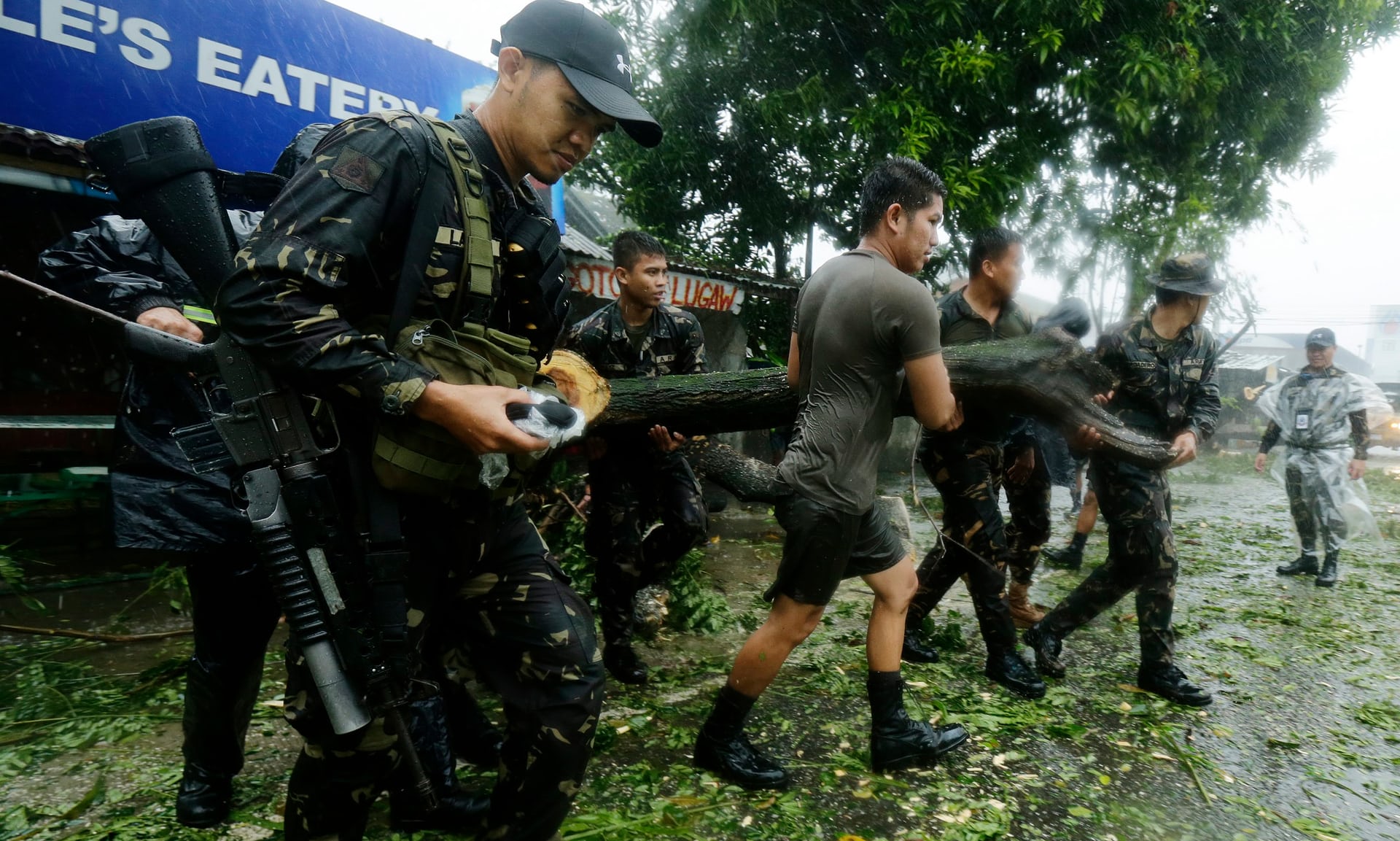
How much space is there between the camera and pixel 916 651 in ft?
13.9

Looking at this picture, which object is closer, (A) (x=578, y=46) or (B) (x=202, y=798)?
(A) (x=578, y=46)

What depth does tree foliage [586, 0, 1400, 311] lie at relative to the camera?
9.44 m

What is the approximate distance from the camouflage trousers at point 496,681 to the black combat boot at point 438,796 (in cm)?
63

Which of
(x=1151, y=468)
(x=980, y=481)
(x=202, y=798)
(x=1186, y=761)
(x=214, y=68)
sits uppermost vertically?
(x=214, y=68)

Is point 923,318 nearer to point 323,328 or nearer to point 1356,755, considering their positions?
point 323,328

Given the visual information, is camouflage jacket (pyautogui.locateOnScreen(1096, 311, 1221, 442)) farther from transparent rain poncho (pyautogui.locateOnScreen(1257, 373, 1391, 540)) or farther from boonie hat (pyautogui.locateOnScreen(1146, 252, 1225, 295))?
transparent rain poncho (pyautogui.locateOnScreen(1257, 373, 1391, 540))

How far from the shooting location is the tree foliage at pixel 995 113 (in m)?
9.44

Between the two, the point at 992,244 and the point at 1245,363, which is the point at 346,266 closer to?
the point at 992,244

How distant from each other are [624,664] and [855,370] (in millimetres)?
1956

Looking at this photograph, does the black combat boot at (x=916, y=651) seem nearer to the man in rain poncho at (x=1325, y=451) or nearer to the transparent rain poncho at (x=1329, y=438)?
the man in rain poncho at (x=1325, y=451)

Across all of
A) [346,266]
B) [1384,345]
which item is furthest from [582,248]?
[1384,345]

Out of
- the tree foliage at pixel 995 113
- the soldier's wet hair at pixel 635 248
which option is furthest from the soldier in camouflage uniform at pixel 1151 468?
the tree foliage at pixel 995 113

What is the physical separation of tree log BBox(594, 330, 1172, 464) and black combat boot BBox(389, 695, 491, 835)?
1632mm

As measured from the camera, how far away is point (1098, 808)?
9.41 ft
